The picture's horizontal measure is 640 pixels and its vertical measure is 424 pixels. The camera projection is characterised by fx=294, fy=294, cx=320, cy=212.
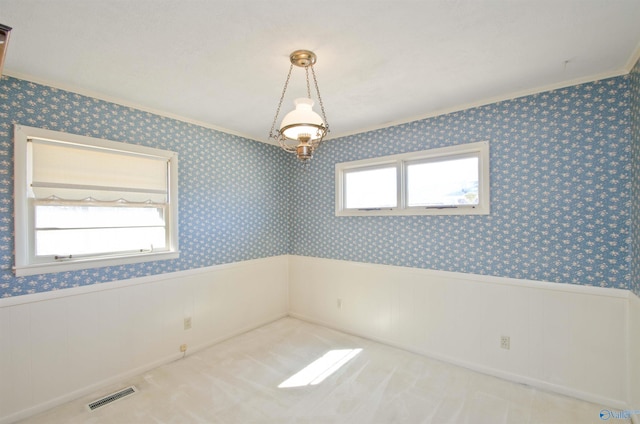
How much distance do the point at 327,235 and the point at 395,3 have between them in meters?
2.87

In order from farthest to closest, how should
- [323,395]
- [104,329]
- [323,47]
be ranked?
1. [104,329]
2. [323,395]
3. [323,47]

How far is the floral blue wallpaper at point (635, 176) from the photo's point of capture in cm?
199

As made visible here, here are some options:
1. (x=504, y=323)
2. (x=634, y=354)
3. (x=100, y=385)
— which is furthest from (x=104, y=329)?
(x=634, y=354)

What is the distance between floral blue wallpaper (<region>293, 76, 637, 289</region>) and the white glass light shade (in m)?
1.81

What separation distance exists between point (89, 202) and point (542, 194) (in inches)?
152

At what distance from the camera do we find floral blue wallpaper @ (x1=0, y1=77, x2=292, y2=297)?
215 centimetres

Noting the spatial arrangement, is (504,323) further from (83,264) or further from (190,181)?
(83,264)

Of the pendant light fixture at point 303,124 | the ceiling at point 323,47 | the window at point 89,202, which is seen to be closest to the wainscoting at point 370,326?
the window at point 89,202

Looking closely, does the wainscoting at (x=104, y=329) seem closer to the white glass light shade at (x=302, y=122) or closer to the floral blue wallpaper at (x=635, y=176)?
the white glass light shade at (x=302, y=122)

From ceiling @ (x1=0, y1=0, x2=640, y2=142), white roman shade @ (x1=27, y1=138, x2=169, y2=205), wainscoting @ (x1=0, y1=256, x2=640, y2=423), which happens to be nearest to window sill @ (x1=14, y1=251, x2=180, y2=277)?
wainscoting @ (x1=0, y1=256, x2=640, y2=423)

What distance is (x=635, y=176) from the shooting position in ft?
6.78

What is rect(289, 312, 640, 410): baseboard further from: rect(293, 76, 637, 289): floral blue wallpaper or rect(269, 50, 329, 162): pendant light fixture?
rect(269, 50, 329, 162): pendant light fixture

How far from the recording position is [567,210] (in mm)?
2404

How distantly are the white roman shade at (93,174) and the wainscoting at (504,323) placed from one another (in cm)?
237
